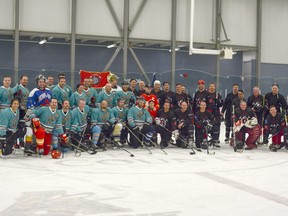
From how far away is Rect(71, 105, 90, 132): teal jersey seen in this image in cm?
815

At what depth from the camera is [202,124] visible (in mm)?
9016

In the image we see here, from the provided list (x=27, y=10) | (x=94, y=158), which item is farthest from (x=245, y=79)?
(x=94, y=158)

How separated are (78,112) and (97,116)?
0.53 meters

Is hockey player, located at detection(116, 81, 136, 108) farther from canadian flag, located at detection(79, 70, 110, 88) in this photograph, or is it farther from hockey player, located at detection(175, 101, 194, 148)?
canadian flag, located at detection(79, 70, 110, 88)

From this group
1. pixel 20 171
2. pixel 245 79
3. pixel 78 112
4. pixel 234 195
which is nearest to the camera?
pixel 234 195

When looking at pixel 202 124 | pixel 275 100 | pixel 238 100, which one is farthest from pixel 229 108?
pixel 202 124

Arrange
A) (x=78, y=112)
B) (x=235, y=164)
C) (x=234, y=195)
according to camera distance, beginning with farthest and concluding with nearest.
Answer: (x=78, y=112) → (x=235, y=164) → (x=234, y=195)

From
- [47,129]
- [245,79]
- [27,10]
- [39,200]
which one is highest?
[27,10]

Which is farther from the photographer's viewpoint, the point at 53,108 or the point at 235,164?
the point at 53,108

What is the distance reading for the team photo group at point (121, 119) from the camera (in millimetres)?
7637

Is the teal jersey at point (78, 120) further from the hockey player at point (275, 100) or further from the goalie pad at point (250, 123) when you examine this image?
the hockey player at point (275, 100)

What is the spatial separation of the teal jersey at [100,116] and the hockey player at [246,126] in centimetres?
261

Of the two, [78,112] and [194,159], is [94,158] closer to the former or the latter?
[78,112]

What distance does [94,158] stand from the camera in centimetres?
750
